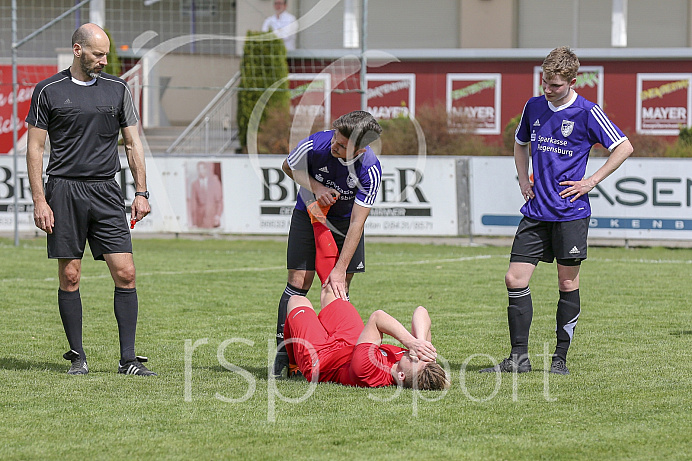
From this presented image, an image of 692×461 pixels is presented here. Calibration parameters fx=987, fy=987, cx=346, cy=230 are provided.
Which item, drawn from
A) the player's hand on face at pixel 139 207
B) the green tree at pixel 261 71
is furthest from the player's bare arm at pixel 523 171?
the green tree at pixel 261 71

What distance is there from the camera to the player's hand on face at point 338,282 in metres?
6.62

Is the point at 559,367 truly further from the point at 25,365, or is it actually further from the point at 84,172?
the point at 25,365

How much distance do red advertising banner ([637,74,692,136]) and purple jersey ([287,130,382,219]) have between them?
2318 centimetres

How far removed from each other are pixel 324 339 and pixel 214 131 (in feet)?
64.5

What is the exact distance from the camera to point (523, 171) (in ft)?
23.3

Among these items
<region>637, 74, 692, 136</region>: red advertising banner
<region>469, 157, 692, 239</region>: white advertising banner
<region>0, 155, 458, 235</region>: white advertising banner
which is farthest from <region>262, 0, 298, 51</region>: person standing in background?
<region>469, 157, 692, 239</region>: white advertising banner

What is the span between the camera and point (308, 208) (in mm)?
6867

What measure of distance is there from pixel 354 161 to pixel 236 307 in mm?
4044

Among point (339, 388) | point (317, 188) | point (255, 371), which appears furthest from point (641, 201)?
point (339, 388)

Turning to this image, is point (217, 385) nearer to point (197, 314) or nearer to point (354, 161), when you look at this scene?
point (354, 161)

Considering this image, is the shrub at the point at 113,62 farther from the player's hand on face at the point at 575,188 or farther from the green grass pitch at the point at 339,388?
the player's hand on face at the point at 575,188

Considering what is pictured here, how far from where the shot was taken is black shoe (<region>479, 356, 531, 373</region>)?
6754mm

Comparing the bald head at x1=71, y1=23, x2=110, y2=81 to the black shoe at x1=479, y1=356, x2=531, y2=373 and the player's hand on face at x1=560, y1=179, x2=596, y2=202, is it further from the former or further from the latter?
the black shoe at x1=479, y1=356, x2=531, y2=373

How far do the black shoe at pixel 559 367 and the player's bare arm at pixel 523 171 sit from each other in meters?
1.16
